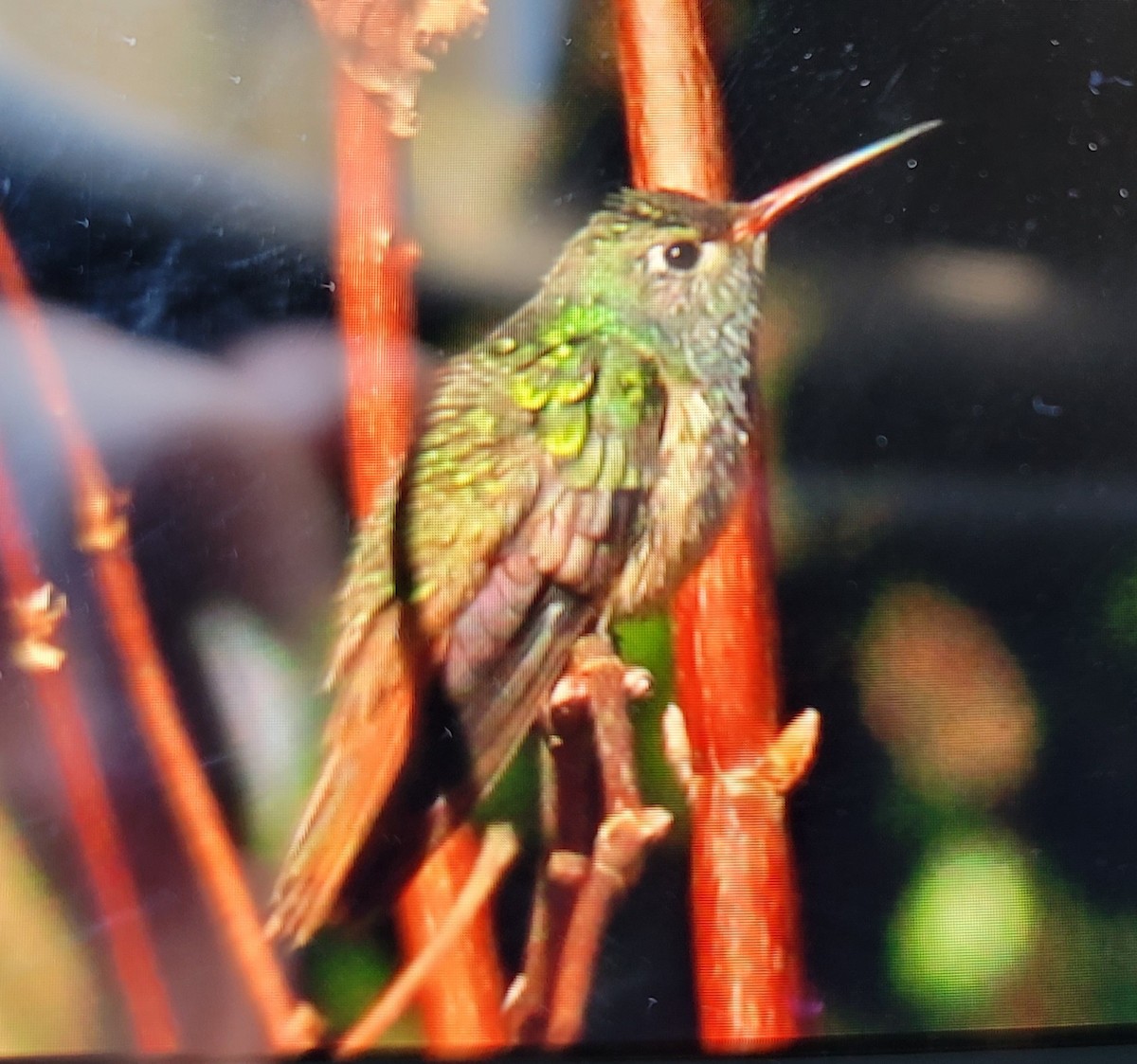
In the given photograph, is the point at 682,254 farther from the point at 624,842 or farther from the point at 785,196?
the point at 624,842

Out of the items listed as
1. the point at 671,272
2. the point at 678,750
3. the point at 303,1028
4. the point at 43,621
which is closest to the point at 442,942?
the point at 303,1028

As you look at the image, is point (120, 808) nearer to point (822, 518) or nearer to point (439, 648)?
point (439, 648)

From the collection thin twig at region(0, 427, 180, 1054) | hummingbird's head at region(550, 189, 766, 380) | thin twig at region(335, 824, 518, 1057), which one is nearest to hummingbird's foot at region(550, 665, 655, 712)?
thin twig at region(335, 824, 518, 1057)

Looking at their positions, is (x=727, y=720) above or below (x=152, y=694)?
below

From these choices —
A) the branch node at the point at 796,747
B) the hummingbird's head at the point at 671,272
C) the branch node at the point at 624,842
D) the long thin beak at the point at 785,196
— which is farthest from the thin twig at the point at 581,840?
the long thin beak at the point at 785,196

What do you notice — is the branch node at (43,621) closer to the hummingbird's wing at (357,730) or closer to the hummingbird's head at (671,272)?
the hummingbird's wing at (357,730)

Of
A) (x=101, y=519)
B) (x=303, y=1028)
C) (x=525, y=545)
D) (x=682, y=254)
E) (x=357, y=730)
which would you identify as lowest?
(x=303, y=1028)

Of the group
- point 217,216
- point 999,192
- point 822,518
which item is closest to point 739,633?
point 822,518
